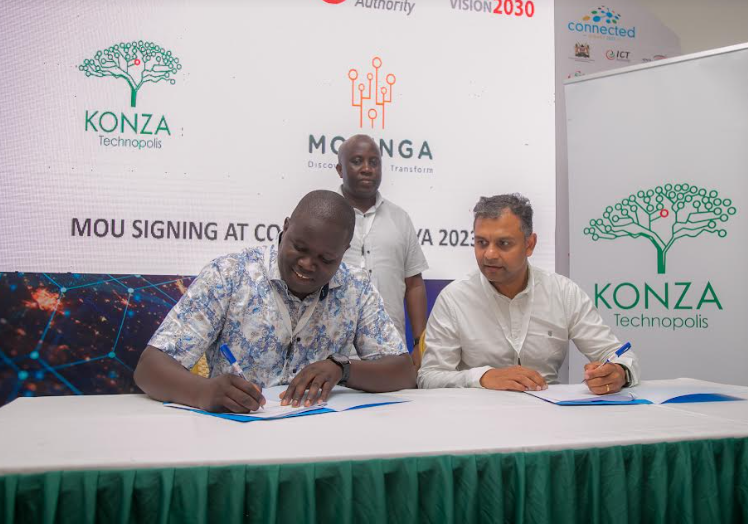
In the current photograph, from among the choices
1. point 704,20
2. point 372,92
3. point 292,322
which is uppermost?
point 704,20

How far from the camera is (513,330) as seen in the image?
2119mm

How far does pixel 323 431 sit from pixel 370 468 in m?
0.18

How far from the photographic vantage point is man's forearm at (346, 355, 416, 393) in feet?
5.23

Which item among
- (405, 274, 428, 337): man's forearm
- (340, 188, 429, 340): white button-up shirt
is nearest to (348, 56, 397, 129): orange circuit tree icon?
(340, 188, 429, 340): white button-up shirt

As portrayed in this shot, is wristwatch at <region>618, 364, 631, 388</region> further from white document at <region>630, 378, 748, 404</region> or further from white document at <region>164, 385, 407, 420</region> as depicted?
white document at <region>164, 385, 407, 420</region>

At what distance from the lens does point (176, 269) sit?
313 centimetres

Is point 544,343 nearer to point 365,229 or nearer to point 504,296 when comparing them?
point 504,296

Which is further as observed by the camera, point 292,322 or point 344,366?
point 292,322

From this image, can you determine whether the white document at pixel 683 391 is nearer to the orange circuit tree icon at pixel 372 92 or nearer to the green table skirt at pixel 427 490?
the green table skirt at pixel 427 490

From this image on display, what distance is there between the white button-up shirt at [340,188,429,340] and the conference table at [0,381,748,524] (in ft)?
5.18

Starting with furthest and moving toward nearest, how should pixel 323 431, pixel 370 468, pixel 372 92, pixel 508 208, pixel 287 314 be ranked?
pixel 372 92, pixel 508 208, pixel 287 314, pixel 323 431, pixel 370 468

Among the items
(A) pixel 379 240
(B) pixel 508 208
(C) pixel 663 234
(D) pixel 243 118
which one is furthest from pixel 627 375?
(D) pixel 243 118

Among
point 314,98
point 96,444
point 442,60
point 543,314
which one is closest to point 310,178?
point 314,98

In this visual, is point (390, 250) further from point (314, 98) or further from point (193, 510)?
point (193, 510)
